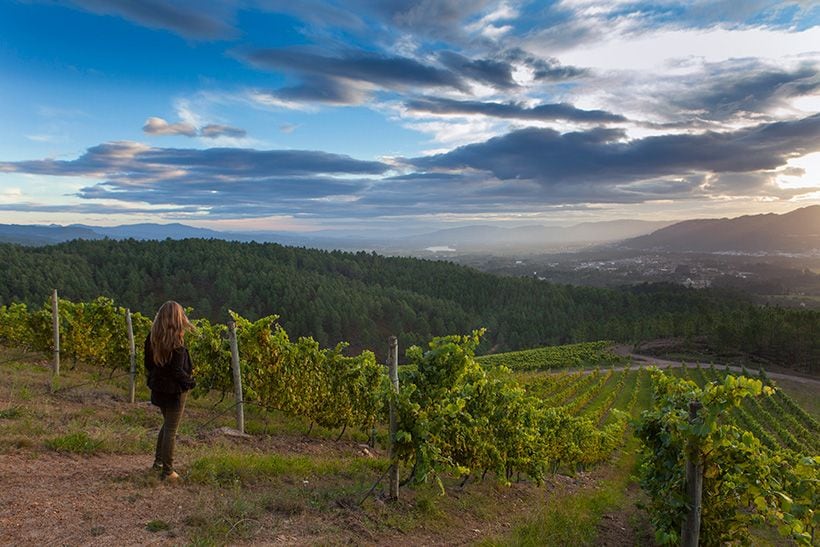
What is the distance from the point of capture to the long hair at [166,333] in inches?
255

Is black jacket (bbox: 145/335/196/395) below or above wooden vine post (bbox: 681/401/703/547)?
above

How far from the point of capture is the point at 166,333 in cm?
649

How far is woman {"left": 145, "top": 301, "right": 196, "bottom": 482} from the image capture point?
6508 millimetres

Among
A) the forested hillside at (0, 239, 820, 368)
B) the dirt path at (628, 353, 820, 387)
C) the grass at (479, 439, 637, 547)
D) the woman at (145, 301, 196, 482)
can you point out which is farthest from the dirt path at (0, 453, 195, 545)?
the forested hillside at (0, 239, 820, 368)

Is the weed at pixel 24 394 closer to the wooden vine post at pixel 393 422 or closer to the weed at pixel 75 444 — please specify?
Result: the weed at pixel 75 444

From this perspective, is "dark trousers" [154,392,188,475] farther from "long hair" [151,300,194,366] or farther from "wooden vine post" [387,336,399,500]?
"wooden vine post" [387,336,399,500]

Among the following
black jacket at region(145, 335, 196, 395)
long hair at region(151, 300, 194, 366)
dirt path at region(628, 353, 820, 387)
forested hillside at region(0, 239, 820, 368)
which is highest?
long hair at region(151, 300, 194, 366)

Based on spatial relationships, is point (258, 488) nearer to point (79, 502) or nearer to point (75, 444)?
point (79, 502)

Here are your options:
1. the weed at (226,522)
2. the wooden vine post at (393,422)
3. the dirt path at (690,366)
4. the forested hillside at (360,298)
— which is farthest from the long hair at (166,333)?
the forested hillside at (360,298)

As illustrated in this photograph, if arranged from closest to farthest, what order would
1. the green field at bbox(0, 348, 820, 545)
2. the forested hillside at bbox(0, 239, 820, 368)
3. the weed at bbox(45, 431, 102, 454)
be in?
1. the green field at bbox(0, 348, 820, 545)
2. the weed at bbox(45, 431, 102, 454)
3. the forested hillside at bbox(0, 239, 820, 368)

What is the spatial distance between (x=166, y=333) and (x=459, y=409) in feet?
15.0

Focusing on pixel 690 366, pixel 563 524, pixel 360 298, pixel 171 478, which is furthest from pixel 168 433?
pixel 360 298

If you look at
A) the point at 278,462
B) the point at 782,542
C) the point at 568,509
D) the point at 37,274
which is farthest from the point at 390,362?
the point at 37,274

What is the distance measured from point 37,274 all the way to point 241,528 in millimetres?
119841
